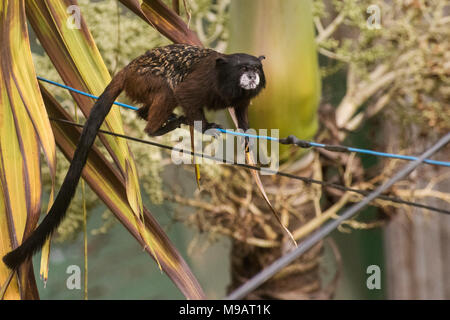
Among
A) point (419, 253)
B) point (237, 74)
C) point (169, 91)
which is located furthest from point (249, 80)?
point (419, 253)

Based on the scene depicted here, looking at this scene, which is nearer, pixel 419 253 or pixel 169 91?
pixel 169 91

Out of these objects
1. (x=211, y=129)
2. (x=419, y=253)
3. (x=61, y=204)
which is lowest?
(x=61, y=204)

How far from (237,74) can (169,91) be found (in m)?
0.12

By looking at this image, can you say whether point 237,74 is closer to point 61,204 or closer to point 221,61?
point 221,61

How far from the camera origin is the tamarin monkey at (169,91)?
2.66ft

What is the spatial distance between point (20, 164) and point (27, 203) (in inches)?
2.8

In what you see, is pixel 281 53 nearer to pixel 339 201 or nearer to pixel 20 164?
pixel 20 164

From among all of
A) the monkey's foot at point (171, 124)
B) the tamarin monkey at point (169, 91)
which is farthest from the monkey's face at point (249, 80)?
the monkey's foot at point (171, 124)

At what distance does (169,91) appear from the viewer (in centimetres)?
86

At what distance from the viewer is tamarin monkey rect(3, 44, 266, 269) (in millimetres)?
810

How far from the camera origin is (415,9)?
2.44 m

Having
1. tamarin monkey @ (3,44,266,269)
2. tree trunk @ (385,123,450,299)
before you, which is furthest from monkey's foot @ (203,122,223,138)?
tree trunk @ (385,123,450,299)

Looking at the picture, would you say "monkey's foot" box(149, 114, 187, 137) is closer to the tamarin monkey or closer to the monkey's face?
the tamarin monkey
